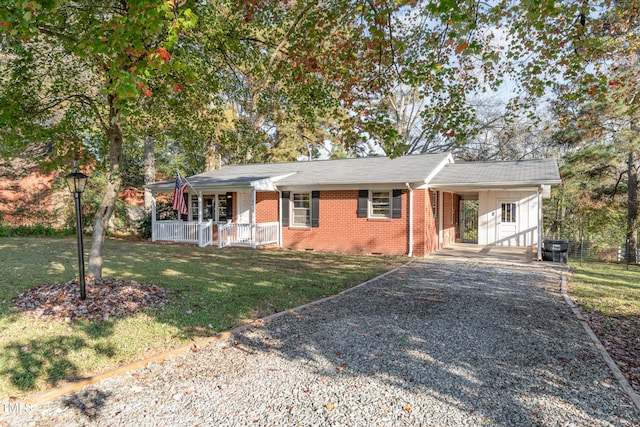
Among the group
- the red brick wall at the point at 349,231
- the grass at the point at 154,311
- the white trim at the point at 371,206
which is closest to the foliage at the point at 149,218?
the grass at the point at 154,311

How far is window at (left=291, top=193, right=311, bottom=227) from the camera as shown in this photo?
1577 cm

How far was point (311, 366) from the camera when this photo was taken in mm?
3986

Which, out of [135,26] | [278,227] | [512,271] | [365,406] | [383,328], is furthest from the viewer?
[278,227]

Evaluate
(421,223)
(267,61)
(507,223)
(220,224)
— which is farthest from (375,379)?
(507,223)

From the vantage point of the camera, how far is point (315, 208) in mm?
15195

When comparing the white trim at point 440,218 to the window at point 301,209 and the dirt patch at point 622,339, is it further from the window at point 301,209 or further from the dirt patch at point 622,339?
the dirt patch at point 622,339

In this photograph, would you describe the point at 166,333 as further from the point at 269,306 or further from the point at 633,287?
the point at 633,287

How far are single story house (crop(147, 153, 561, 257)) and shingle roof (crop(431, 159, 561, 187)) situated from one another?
3 centimetres

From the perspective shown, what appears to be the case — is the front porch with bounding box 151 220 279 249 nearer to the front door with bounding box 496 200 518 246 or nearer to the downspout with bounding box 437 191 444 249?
the downspout with bounding box 437 191 444 249

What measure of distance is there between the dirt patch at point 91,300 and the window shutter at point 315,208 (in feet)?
29.1

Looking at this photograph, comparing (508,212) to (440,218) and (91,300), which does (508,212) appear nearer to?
(440,218)

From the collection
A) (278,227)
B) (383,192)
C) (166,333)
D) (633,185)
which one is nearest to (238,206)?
(278,227)

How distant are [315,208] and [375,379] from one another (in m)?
11.7

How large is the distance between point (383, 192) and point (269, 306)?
8676 mm
